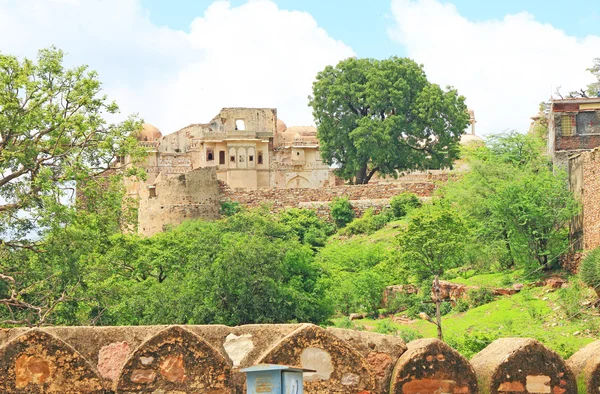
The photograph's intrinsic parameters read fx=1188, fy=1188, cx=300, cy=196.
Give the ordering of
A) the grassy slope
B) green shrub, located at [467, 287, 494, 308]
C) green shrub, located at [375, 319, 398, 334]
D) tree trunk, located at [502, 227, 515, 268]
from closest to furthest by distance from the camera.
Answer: the grassy slope
green shrub, located at [375, 319, 398, 334]
green shrub, located at [467, 287, 494, 308]
tree trunk, located at [502, 227, 515, 268]

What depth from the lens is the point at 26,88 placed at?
21.4 metres

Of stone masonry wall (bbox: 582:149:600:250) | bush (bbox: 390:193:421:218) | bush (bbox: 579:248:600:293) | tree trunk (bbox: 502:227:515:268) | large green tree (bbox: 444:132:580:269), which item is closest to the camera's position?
bush (bbox: 579:248:600:293)

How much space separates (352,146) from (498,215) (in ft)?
63.8

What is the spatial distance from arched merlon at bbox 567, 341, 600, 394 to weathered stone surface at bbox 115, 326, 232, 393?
2059 millimetres

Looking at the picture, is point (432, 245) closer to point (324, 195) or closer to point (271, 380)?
point (324, 195)

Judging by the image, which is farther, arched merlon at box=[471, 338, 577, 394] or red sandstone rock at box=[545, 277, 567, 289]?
red sandstone rock at box=[545, 277, 567, 289]

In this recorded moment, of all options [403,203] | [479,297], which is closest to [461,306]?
[479,297]

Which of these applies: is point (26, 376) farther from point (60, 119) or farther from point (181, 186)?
point (181, 186)

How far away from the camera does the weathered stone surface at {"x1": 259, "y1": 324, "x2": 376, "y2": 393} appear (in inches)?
269

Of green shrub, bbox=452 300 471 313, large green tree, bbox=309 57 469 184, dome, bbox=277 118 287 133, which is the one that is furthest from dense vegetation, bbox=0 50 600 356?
dome, bbox=277 118 287 133

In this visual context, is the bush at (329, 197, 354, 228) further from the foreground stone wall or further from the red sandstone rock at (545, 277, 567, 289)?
the foreground stone wall

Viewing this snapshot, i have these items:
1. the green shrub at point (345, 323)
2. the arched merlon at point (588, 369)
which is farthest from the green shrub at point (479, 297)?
the arched merlon at point (588, 369)

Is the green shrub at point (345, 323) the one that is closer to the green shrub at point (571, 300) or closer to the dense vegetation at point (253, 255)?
the dense vegetation at point (253, 255)

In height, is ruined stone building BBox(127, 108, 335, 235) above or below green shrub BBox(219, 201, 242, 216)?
above
